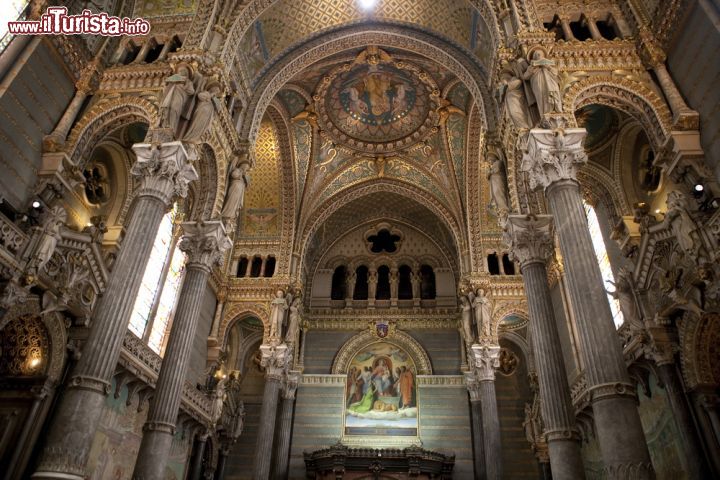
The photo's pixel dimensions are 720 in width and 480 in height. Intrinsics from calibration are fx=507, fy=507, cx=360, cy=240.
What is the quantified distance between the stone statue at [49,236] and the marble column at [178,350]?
254cm

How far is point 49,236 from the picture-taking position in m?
9.69

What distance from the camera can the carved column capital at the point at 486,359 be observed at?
1752 cm

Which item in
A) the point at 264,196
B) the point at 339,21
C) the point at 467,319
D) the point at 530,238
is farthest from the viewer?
the point at 264,196

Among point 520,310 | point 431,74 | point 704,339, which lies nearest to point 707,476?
point 704,339

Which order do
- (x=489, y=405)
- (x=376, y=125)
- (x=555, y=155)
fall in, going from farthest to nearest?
(x=376, y=125) < (x=489, y=405) < (x=555, y=155)

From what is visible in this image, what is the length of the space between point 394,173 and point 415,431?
10.6m

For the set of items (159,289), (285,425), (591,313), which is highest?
(159,289)

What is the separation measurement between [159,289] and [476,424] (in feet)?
40.0

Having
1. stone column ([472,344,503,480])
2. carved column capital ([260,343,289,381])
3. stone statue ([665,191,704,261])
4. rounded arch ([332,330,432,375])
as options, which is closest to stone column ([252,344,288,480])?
carved column capital ([260,343,289,381])

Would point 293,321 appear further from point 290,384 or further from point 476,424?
point 476,424

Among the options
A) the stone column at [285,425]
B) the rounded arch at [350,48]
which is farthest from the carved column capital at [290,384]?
the rounded arch at [350,48]

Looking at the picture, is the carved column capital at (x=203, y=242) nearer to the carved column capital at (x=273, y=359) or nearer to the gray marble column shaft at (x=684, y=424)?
the carved column capital at (x=273, y=359)

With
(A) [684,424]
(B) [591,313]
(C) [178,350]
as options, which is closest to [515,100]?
(B) [591,313]

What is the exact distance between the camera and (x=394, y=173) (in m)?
21.8
